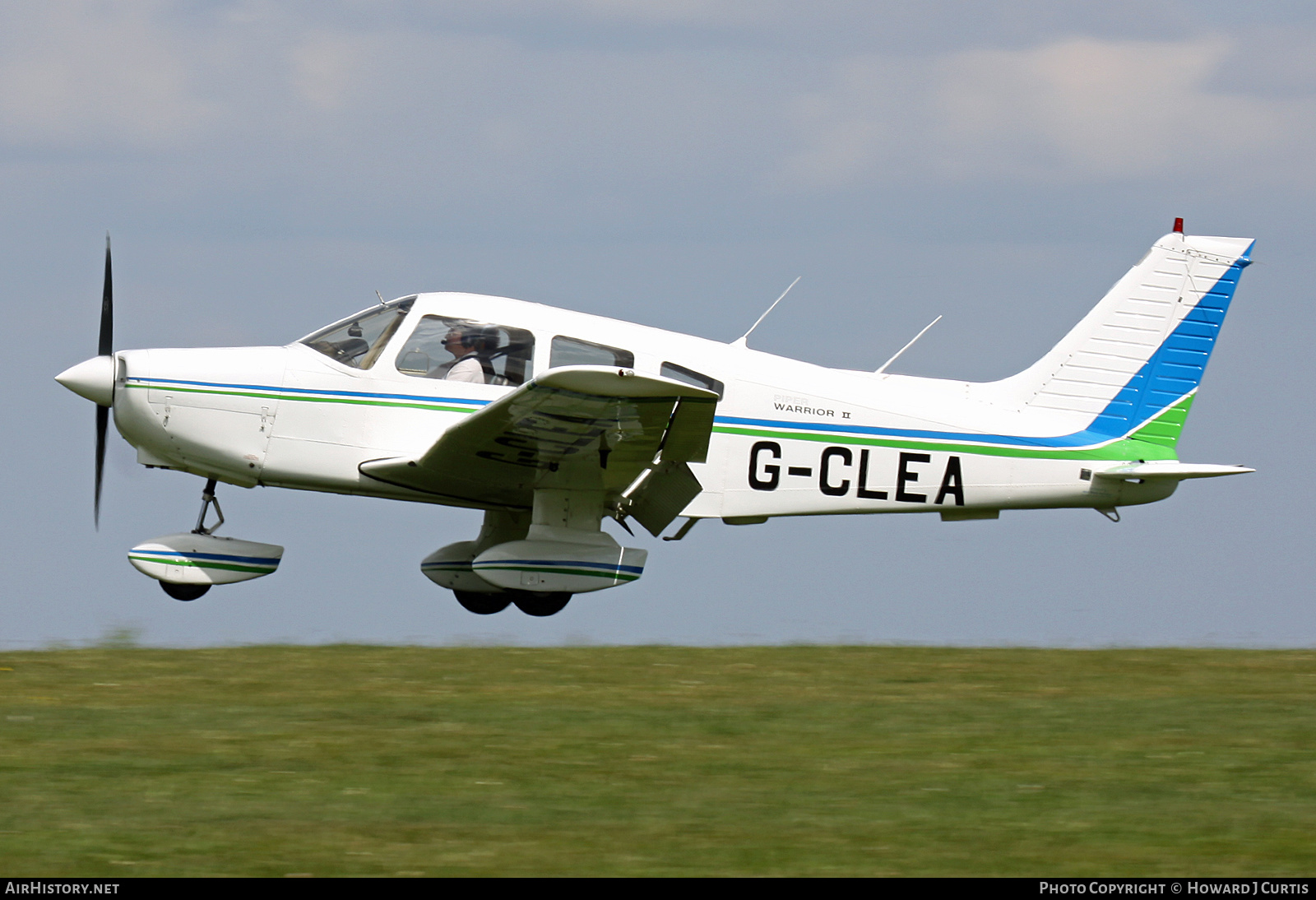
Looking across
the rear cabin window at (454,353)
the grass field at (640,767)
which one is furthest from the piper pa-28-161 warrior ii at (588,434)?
the grass field at (640,767)

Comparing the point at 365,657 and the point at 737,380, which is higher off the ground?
the point at 737,380

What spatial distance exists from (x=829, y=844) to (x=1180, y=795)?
1574 millimetres

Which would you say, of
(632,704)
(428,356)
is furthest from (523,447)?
(632,704)

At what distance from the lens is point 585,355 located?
10188mm

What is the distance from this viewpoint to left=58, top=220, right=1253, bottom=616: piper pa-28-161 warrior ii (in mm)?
10031

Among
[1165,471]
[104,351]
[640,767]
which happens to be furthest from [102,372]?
[1165,471]

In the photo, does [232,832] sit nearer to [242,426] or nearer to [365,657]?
[365,657]

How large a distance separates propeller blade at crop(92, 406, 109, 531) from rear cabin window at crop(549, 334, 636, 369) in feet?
11.4

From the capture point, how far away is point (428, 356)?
10.3 metres

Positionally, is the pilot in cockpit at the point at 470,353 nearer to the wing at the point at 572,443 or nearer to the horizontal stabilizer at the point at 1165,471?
the wing at the point at 572,443

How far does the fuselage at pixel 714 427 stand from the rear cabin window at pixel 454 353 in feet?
0.08

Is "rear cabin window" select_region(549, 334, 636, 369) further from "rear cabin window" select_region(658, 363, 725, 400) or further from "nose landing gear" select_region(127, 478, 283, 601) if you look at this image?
"nose landing gear" select_region(127, 478, 283, 601)

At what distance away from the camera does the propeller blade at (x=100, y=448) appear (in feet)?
34.9

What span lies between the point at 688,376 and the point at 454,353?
5.68 feet
